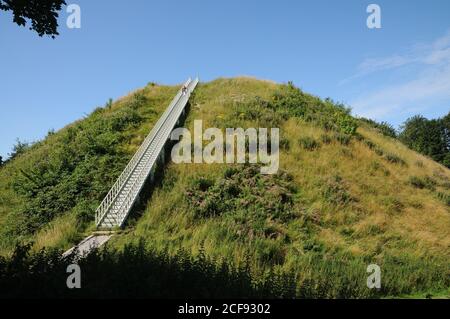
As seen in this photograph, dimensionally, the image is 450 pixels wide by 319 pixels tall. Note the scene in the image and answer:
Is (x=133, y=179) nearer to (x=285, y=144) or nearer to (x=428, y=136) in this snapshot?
(x=285, y=144)

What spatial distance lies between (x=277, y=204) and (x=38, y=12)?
12.0 m

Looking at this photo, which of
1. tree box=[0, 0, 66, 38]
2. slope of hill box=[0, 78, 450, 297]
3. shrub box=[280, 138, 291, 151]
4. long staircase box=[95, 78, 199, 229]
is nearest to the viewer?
tree box=[0, 0, 66, 38]

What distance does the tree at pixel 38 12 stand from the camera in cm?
1002

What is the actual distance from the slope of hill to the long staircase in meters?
0.65

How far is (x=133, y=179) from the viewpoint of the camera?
66.4 feet

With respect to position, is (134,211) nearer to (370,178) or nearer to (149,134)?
(149,134)

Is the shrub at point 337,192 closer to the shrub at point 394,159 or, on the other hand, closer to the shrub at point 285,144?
the shrub at point 285,144

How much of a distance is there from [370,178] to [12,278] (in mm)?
20138

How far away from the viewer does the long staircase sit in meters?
17.0

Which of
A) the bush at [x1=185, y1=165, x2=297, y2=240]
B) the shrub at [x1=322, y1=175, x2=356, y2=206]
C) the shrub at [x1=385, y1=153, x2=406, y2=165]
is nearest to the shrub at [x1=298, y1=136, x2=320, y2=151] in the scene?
the shrub at [x1=322, y1=175, x2=356, y2=206]

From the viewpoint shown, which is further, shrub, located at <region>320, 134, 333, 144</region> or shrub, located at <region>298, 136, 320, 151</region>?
shrub, located at <region>320, 134, 333, 144</region>

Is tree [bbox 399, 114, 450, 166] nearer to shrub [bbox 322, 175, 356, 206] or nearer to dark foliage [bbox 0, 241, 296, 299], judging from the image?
shrub [bbox 322, 175, 356, 206]

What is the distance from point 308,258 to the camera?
45.3 ft
